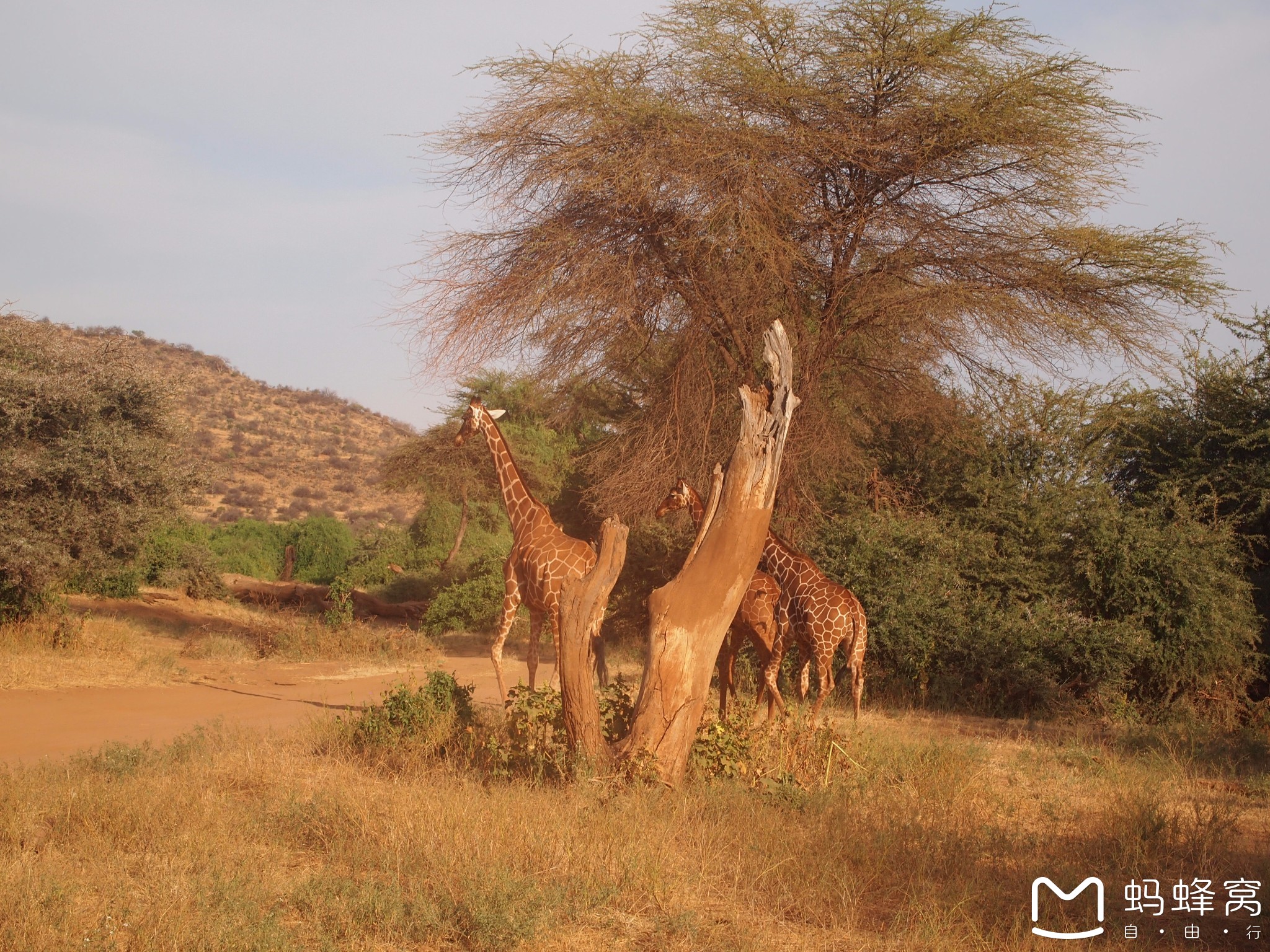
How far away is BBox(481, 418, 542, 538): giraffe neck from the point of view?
1056 cm

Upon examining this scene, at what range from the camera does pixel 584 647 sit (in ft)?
24.1

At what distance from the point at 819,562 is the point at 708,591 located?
679cm

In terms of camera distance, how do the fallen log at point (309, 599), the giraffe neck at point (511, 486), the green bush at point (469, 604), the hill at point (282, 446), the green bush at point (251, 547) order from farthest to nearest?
the hill at point (282, 446) < the green bush at point (251, 547) < the fallen log at point (309, 599) < the green bush at point (469, 604) < the giraffe neck at point (511, 486)

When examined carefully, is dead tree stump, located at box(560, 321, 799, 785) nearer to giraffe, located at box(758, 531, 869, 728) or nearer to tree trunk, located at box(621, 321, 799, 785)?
tree trunk, located at box(621, 321, 799, 785)

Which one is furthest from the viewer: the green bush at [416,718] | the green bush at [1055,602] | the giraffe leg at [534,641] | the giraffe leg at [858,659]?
the green bush at [1055,602]

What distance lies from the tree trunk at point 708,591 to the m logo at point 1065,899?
243 centimetres

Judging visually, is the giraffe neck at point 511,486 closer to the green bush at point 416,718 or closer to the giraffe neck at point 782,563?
the green bush at point 416,718

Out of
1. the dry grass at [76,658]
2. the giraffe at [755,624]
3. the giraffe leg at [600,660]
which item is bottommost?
the dry grass at [76,658]

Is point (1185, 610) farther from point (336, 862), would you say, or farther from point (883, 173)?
point (336, 862)

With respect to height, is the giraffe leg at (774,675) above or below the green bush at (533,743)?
above

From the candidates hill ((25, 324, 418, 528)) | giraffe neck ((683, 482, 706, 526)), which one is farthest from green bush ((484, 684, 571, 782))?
hill ((25, 324, 418, 528))

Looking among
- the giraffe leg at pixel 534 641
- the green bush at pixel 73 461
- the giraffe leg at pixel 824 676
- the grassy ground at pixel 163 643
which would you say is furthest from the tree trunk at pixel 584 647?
the green bush at pixel 73 461

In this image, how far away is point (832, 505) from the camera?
15.4 metres

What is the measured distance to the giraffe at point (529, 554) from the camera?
9914mm
